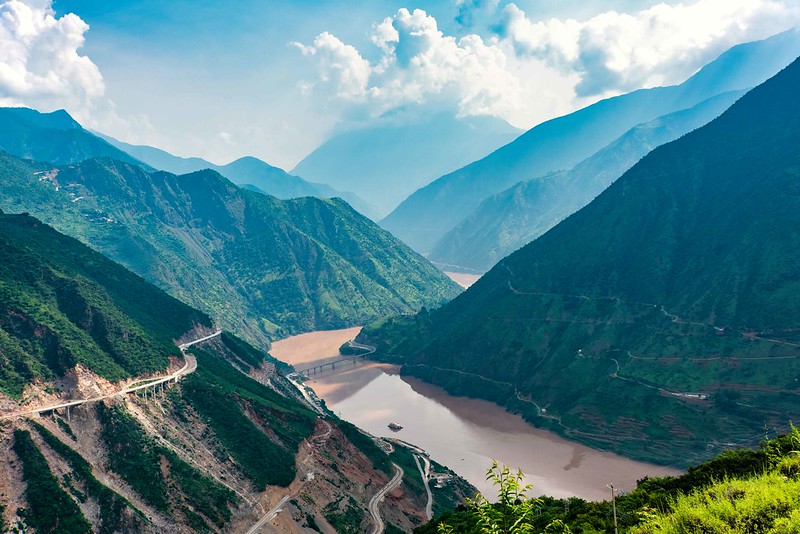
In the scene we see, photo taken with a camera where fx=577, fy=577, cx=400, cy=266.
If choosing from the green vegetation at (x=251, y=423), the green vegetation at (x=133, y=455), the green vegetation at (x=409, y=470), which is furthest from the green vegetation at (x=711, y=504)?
the green vegetation at (x=409, y=470)

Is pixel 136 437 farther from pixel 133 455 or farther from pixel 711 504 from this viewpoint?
pixel 711 504

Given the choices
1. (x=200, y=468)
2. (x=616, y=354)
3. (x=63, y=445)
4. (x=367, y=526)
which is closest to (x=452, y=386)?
(x=616, y=354)

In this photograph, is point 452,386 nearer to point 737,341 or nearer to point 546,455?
point 546,455

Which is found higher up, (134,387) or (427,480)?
(134,387)

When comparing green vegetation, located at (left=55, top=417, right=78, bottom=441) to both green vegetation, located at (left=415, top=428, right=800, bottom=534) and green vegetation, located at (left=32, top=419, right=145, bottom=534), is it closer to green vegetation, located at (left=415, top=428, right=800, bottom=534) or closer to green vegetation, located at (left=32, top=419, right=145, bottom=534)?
green vegetation, located at (left=32, top=419, right=145, bottom=534)

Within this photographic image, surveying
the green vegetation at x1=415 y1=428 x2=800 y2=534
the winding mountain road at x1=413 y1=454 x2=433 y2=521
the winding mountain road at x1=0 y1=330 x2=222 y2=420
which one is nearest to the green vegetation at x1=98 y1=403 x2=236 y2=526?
the winding mountain road at x1=0 y1=330 x2=222 y2=420

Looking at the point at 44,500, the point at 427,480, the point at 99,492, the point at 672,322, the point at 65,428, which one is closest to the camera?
the point at 44,500

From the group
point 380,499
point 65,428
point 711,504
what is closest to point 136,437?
point 65,428
